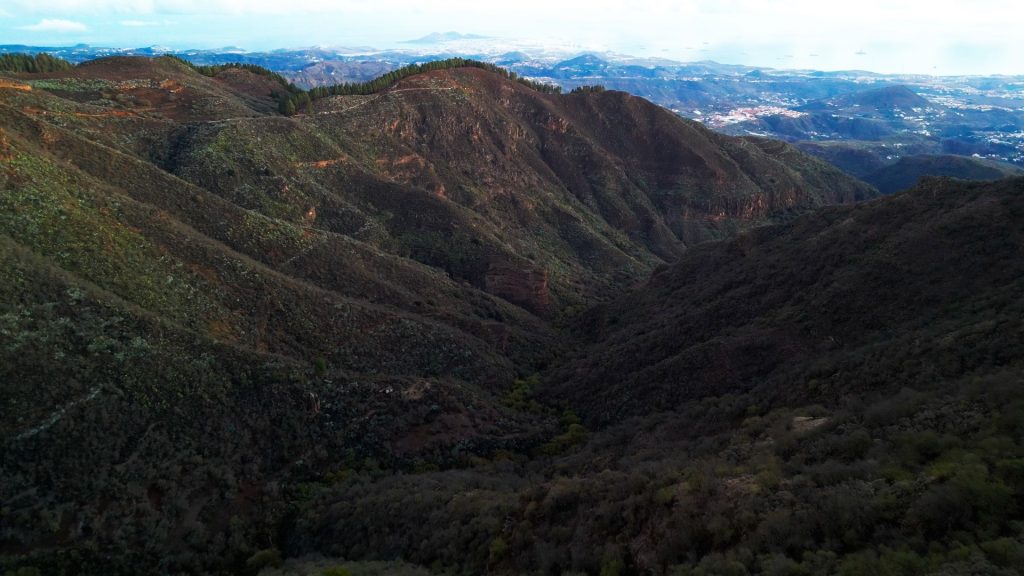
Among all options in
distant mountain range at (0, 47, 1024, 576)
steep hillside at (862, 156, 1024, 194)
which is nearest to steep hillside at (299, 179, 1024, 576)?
distant mountain range at (0, 47, 1024, 576)

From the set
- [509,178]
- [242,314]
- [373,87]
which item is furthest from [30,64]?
[242,314]

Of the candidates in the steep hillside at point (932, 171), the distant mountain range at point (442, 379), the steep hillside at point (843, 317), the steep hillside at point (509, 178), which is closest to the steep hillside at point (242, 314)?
the distant mountain range at point (442, 379)

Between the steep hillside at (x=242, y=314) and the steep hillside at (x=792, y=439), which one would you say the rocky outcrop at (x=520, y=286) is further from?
the steep hillside at (x=792, y=439)

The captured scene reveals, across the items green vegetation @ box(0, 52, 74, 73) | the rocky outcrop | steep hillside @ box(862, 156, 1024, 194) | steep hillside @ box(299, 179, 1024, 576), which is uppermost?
green vegetation @ box(0, 52, 74, 73)

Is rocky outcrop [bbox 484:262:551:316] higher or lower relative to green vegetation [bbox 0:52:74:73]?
lower

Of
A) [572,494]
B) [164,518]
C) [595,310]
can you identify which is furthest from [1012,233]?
[164,518]

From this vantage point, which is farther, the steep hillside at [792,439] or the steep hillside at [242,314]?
the steep hillside at [242,314]

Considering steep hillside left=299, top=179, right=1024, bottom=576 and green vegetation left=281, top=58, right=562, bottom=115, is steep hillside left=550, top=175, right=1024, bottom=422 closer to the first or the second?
steep hillside left=299, top=179, right=1024, bottom=576

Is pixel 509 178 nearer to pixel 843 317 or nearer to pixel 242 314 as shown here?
pixel 242 314
